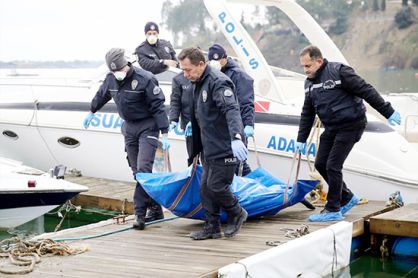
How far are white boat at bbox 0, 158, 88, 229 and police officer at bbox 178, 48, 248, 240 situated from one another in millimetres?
2651

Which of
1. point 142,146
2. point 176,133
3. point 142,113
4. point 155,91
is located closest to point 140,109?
point 142,113

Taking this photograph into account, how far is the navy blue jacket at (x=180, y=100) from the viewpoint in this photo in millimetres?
7480

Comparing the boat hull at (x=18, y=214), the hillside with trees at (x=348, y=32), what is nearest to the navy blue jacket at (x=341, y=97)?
the boat hull at (x=18, y=214)

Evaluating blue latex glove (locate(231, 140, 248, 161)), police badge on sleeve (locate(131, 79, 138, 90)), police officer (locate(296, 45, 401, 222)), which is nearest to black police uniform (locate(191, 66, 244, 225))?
blue latex glove (locate(231, 140, 248, 161))

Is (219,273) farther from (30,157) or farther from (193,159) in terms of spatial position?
(30,157)

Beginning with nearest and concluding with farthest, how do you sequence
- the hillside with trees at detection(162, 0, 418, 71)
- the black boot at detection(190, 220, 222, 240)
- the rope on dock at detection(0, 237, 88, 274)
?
the rope on dock at detection(0, 237, 88, 274), the black boot at detection(190, 220, 222, 240), the hillside with trees at detection(162, 0, 418, 71)

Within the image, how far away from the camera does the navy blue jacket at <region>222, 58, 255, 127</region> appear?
802 centimetres

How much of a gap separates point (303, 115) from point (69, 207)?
3654mm

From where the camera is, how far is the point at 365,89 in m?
6.88

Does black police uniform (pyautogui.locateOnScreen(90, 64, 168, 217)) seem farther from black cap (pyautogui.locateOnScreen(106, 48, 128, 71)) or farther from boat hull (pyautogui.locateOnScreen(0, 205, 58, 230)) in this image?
boat hull (pyautogui.locateOnScreen(0, 205, 58, 230))

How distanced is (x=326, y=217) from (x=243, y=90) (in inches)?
65.8

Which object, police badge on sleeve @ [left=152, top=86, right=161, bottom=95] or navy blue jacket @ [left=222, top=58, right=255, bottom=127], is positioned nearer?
police badge on sleeve @ [left=152, top=86, right=161, bottom=95]

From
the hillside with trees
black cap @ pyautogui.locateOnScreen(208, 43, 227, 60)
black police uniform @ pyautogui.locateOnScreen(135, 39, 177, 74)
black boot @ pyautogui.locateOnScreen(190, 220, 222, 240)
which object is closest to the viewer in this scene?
black boot @ pyautogui.locateOnScreen(190, 220, 222, 240)

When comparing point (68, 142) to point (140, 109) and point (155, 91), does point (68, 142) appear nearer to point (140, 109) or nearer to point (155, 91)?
point (140, 109)
